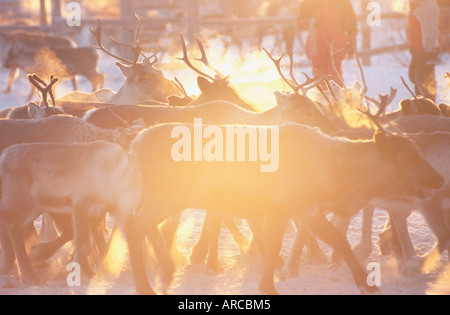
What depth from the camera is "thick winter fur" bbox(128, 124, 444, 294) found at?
5.10 metres

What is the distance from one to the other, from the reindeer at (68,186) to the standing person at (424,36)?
6898 millimetres

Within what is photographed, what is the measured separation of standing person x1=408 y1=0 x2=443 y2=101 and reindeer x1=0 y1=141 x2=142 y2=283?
690 cm

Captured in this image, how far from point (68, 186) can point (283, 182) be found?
1.42 metres

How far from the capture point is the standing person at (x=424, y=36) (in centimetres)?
1142

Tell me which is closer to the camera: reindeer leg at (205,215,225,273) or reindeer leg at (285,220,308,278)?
reindeer leg at (285,220,308,278)

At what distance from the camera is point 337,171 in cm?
514

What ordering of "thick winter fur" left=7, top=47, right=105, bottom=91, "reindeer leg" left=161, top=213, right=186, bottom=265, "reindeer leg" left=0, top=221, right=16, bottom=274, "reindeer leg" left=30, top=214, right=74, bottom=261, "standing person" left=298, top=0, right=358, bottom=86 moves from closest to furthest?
"reindeer leg" left=0, top=221, right=16, bottom=274, "reindeer leg" left=30, top=214, right=74, bottom=261, "reindeer leg" left=161, top=213, right=186, bottom=265, "standing person" left=298, top=0, right=358, bottom=86, "thick winter fur" left=7, top=47, right=105, bottom=91

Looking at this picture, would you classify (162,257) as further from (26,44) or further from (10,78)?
(26,44)

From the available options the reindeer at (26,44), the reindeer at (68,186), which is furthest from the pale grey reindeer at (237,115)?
the reindeer at (26,44)

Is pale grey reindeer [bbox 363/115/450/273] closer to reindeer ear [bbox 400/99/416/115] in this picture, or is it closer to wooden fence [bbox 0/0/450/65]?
reindeer ear [bbox 400/99/416/115]

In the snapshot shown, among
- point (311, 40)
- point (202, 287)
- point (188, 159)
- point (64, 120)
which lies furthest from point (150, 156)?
point (311, 40)

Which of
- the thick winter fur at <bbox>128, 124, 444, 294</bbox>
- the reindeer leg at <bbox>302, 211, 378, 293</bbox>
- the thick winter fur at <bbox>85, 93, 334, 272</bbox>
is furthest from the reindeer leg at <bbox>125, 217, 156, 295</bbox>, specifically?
the reindeer leg at <bbox>302, 211, 378, 293</bbox>

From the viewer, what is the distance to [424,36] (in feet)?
37.9
